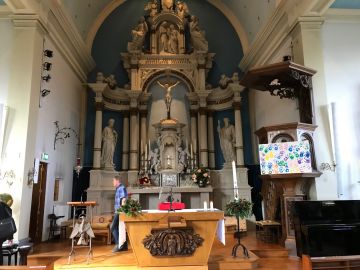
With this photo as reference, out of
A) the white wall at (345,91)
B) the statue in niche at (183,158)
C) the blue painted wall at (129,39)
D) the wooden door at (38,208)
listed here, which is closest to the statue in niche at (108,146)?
the blue painted wall at (129,39)

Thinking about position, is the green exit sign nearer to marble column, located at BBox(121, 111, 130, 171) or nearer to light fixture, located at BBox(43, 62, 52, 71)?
light fixture, located at BBox(43, 62, 52, 71)

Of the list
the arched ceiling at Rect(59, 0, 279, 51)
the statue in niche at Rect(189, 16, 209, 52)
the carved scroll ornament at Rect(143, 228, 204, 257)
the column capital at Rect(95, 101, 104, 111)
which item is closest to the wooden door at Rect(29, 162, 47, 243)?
the column capital at Rect(95, 101, 104, 111)

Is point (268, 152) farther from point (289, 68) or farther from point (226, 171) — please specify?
point (226, 171)

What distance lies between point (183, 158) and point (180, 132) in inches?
31.8

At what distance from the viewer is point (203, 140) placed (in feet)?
30.5

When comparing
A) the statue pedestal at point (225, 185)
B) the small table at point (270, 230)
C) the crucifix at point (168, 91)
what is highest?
the crucifix at point (168, 91)

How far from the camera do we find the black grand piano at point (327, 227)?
441cm

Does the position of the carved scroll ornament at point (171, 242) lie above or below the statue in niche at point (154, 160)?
below

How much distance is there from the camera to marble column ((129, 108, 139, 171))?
30.0ft

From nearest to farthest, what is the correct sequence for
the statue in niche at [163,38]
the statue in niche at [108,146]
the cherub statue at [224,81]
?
1. the statue in niche at [108,146]
2. the cherub statue at [224,81]
3. the statue in niche at [163,38]

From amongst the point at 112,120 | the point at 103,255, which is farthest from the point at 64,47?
the point at 103,255

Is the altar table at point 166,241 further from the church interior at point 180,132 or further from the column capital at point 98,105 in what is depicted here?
the column capital at point 98,105

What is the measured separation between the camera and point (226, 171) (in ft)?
29.6

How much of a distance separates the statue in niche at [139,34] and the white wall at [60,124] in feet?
7.04
